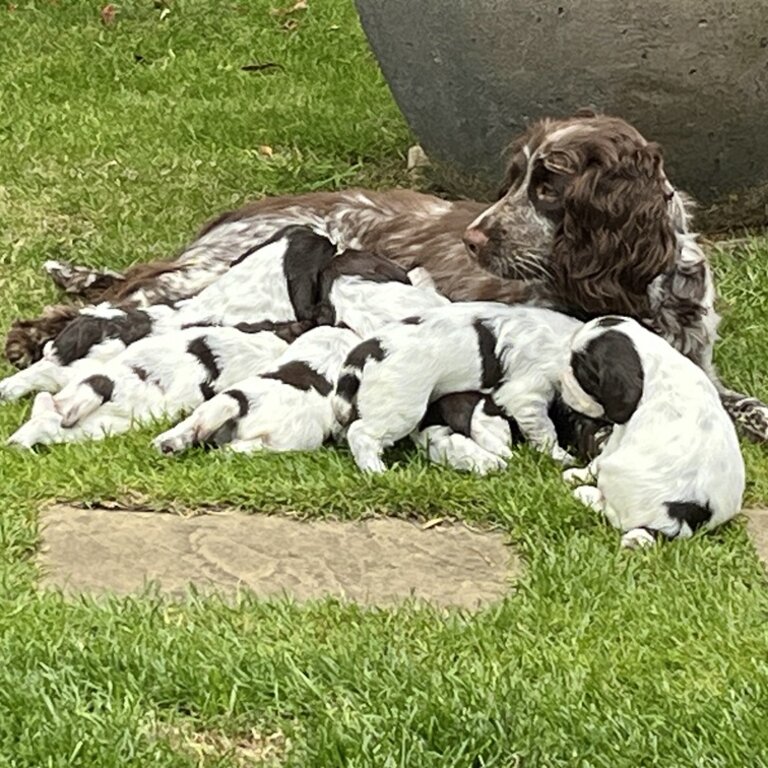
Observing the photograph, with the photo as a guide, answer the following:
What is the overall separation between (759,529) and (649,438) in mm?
A: 476

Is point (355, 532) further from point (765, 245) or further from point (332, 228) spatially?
point (765, 245)

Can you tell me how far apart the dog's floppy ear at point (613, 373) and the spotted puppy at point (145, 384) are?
1143mm

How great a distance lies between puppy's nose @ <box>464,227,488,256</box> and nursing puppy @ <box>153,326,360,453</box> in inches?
27.0

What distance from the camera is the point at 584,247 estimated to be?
557 centimetres

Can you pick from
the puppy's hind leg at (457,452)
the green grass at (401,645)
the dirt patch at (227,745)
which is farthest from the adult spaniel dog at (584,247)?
the dirt patch at (227,745)

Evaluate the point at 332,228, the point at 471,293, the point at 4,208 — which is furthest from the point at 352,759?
the point at 4,208

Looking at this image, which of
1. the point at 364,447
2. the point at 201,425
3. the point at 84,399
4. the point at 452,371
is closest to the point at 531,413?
the point at 452,371

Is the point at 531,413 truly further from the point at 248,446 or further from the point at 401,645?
the point at 401,645

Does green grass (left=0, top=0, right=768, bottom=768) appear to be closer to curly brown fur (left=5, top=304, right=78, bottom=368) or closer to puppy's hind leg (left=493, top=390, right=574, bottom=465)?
puppy's hind leg (left=493, top=390, right=574, bottom=465)

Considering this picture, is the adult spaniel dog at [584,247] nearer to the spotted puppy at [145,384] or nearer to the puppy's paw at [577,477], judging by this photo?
the puppy's paw at [577,477]

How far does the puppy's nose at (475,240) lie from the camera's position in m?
5.69

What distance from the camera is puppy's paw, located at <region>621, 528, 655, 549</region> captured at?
467 cm

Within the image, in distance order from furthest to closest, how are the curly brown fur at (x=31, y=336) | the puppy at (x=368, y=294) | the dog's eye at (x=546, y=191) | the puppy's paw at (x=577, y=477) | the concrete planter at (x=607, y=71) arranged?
the concrete planter at (x=607, y=71), the curly brown fur at (x=31, y=336), the puppy at (x=368, y=294), the dog's eye at (x=546, y=191), the puppy's paw at (x=577, y=477)

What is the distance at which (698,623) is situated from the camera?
4184mm
